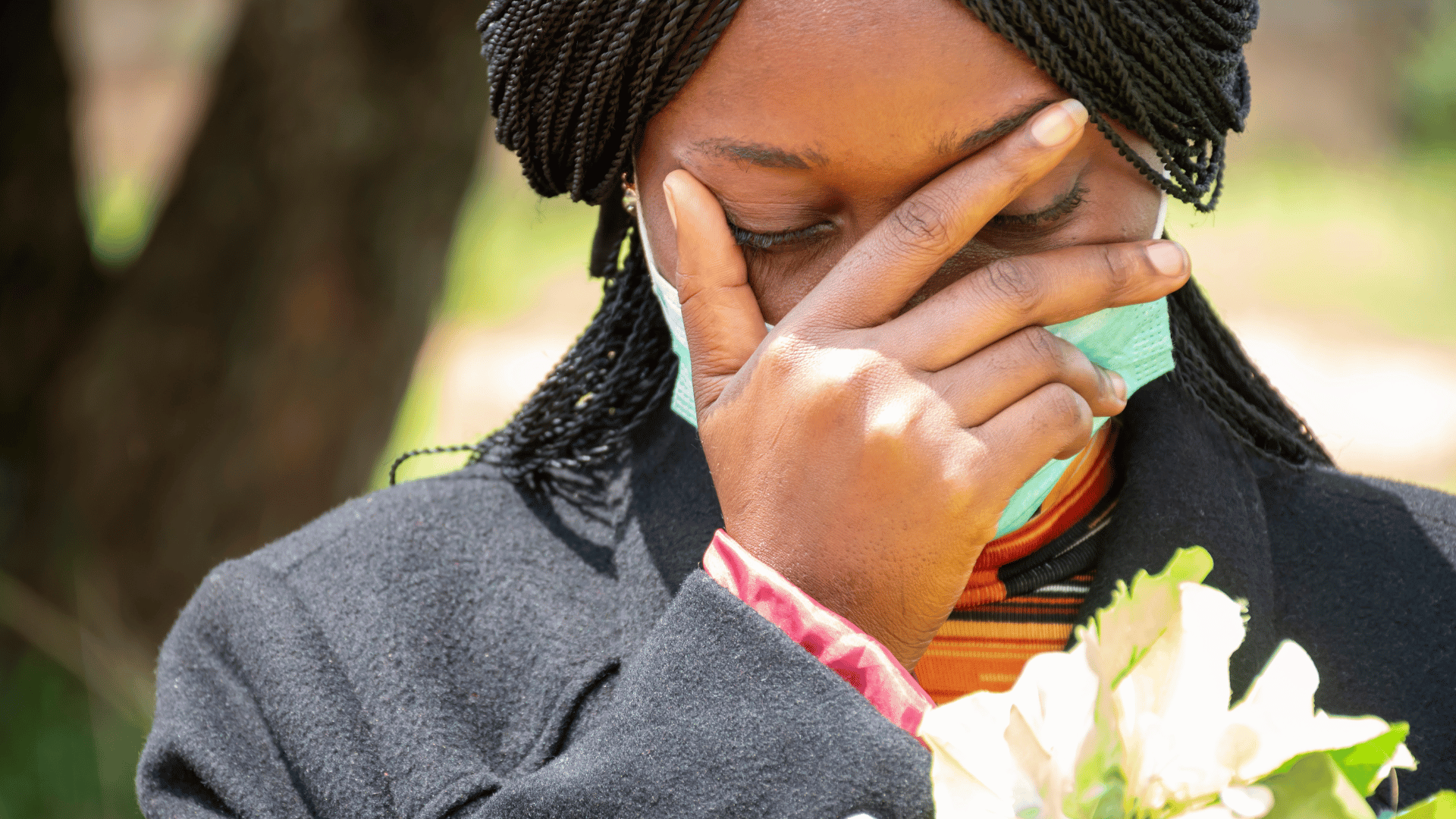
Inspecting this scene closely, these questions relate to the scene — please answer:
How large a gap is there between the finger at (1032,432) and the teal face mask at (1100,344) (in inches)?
7.2

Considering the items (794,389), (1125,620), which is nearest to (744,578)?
(794,389)

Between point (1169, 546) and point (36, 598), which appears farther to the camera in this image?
point (36, 598)

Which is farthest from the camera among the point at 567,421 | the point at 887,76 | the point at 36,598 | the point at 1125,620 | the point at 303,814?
the point at 36,598

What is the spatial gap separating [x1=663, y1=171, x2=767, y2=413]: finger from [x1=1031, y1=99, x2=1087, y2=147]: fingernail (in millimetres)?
383

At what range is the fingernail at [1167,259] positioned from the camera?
4.74 feet

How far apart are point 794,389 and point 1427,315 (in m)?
10.6

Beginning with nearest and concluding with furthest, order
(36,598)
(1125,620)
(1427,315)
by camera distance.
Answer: (1125,620) → (36,598) → (1427,315)

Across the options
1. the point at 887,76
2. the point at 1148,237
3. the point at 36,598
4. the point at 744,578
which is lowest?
the point at 36,598

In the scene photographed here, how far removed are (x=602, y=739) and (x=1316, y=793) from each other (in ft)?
2.50

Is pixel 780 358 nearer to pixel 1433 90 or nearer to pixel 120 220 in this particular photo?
pixel 120 220

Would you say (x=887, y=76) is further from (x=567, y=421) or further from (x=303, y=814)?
(x=303, y=814)

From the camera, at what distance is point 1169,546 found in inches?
65.8

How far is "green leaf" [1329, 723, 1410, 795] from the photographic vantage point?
2.99ft

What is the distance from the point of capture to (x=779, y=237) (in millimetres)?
1505
